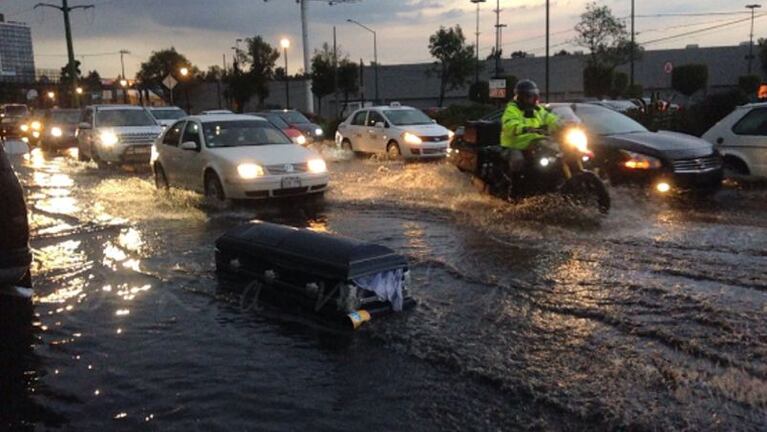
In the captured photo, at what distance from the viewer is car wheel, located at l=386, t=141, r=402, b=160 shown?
795 inches

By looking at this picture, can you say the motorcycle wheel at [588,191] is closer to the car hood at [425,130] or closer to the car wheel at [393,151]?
the car hood at [425,130]

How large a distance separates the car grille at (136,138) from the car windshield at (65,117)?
9775mm

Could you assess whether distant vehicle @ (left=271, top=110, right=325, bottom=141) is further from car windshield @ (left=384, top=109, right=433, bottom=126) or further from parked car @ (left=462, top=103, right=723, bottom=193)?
parked car @ (left=462, top=103, right=723, bottom=193)

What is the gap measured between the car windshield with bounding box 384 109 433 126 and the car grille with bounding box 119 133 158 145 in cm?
644

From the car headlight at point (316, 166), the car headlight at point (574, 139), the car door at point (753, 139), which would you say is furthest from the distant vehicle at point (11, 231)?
the car door at point (753, 139)

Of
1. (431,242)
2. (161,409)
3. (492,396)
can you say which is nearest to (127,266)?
(431,242)

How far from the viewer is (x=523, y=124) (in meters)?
9.41

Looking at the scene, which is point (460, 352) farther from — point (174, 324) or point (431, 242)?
point (431, 242)

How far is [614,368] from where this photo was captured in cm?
450

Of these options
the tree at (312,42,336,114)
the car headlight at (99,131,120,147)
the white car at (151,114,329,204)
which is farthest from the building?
the white car at (151,114,329,204)

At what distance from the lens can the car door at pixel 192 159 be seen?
40.7 feet

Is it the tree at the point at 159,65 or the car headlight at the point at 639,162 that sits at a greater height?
the tree at the point at 159,65

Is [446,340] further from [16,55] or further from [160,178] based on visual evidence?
[16,55]

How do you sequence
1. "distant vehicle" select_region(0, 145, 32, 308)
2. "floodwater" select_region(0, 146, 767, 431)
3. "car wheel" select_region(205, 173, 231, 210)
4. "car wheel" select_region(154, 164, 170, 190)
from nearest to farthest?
"floodwater" select_region(0, 146, 767, 431), "distant vehicle" select_region(0, 145, 32, 308), "car wheel" select_region(205, 173, 231, 210), "car wheel" select_region(154, 164, 170, 190)
